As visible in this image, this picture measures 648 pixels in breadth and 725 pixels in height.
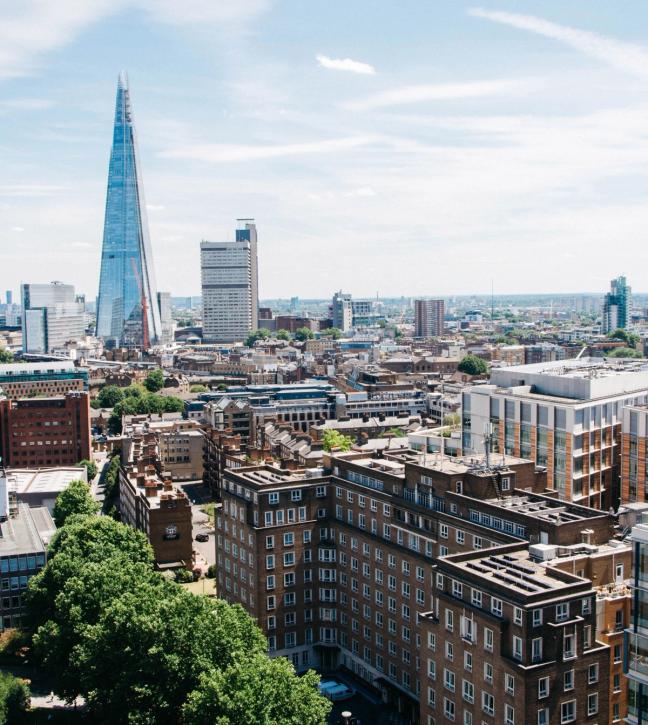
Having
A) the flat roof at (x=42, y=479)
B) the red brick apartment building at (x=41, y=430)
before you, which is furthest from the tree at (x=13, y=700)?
the red brick apartment building at (x=41, y=430)

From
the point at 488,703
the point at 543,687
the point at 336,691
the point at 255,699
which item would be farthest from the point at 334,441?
the point at 543,687

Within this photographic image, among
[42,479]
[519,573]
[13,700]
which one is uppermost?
[519,573]

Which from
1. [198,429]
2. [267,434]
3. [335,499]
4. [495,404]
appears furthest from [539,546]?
[198,429]

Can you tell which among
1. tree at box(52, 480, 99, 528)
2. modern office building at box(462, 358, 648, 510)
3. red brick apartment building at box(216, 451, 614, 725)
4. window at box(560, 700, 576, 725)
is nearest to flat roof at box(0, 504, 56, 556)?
tree at box(52, 480, 99, 528)

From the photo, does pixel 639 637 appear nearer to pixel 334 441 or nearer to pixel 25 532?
pixel 25 532

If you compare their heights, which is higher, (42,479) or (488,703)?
(488,703)

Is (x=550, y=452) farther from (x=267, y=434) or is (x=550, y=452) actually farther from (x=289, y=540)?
(x=267, y=434)

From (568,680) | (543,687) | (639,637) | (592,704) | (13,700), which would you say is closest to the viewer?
(639,637)
